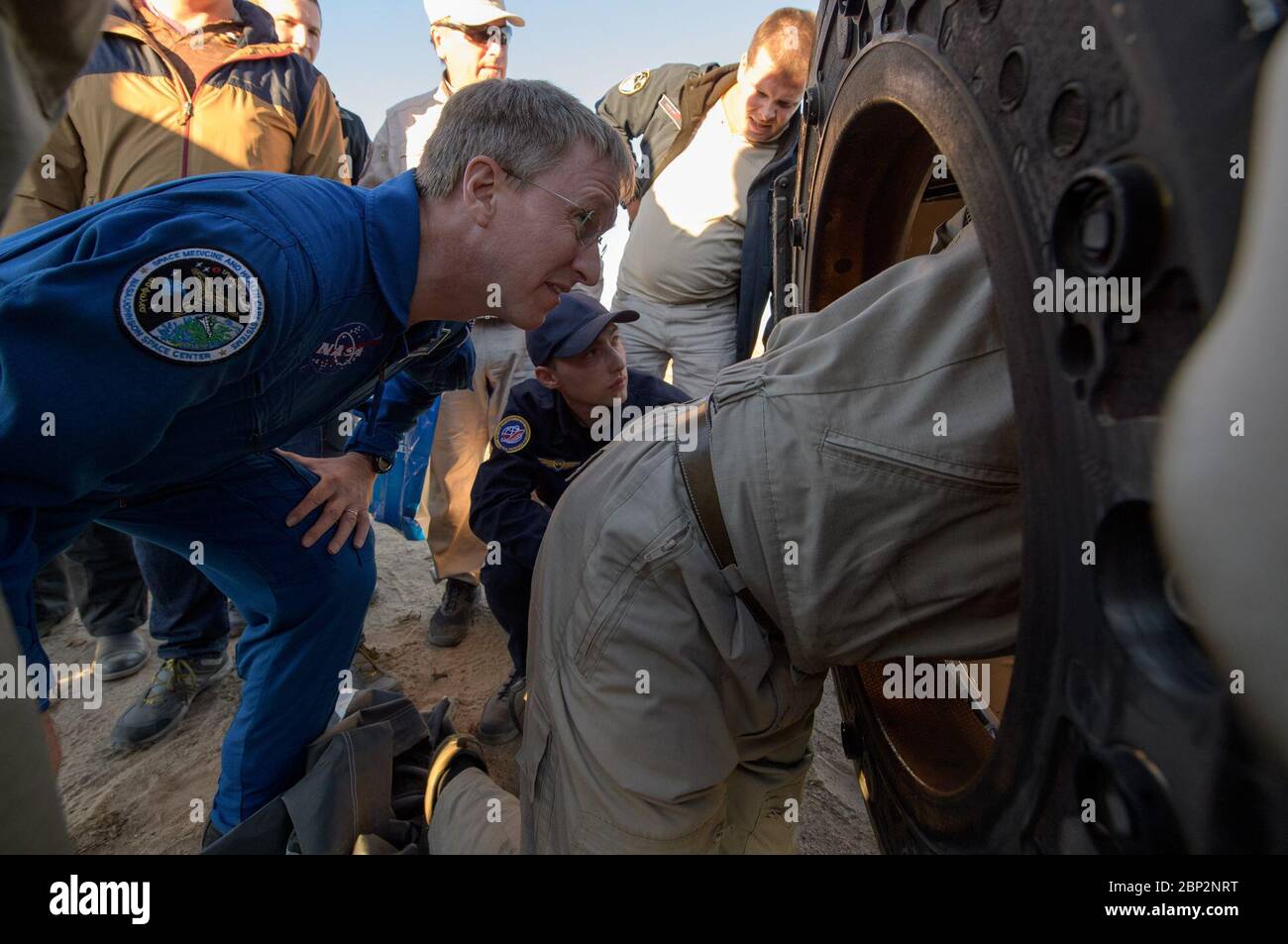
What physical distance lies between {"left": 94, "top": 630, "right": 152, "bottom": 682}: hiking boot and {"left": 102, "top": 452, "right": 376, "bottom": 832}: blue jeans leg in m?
1.01

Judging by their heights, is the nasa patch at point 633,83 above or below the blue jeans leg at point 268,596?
above

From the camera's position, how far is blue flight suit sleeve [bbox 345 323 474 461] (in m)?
1.67

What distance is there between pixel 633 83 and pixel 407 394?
2139 mm

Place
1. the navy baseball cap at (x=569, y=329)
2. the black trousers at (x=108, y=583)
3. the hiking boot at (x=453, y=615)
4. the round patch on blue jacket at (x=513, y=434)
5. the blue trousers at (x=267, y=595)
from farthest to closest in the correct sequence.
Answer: the hiking boot at (x=453, y=615) < the black trousers at (x=108, y=583) < the round patch on blue jacket at (x=513, y=434) < the navy baseball cap at (x=569, y=329) < the blue trousers at (x=267, y=595)

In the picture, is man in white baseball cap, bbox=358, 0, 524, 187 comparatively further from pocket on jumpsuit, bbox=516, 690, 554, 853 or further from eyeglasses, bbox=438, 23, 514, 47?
pocket on jumpsuit, bbox=516, 690, 554, 853

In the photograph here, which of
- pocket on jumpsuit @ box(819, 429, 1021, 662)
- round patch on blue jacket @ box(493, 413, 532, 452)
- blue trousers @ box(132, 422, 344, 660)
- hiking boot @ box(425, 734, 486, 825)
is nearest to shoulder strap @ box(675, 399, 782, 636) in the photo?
pocket on jumpsuit @ box(819, 429, 1021, 662)

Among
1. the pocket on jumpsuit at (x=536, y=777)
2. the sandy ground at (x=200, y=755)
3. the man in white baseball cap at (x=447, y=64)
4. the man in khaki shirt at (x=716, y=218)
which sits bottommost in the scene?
the sandy ground at (x=200, y=755)

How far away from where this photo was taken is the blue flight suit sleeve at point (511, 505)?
189 cm

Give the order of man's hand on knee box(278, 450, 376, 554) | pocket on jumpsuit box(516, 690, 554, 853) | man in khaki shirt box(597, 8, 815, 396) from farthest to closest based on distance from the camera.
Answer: man in khaki shirt box(597, 8, 815, 396), man's hand on knee box(278, 450, 376, 554), pocket on jumpsuit box(516, 690, 554, 853)

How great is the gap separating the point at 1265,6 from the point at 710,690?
810mm

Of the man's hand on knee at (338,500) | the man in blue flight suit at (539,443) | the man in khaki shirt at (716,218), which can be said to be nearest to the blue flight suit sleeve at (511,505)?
the man in blue flight suit at (539,443)

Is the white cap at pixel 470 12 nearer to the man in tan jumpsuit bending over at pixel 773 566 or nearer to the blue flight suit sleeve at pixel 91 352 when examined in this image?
the blue flight suit sleeve at pixel 91 352

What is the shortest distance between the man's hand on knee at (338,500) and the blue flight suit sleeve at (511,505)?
344 mm

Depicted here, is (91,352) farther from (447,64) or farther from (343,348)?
(447,64)
